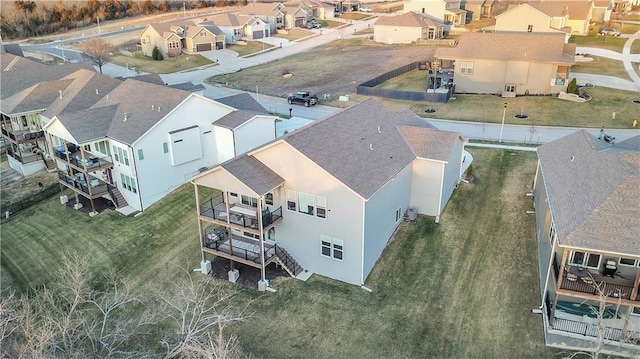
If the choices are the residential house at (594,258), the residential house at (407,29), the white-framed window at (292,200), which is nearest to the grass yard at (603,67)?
the residential house at (407,29)

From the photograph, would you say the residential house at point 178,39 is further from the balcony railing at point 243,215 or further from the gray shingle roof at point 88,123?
the balcony railing at point 243,215

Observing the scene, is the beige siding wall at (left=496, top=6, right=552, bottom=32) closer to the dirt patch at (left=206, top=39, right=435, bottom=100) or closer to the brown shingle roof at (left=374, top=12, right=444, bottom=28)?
the dirt patch at (left=206, top=39, right=435, bottom=100)

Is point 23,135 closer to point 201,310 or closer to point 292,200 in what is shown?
point 292,200

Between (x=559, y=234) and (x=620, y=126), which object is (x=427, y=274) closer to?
(x=559, y=234)

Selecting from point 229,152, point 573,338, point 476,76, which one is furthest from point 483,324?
point 476,76

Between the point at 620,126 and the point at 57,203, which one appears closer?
the point at 57,203

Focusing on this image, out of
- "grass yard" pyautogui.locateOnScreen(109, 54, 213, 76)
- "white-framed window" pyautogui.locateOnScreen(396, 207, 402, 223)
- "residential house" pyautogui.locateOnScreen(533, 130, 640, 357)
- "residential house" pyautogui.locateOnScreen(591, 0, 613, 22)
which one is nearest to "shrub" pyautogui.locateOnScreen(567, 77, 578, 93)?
"residential house" pyautogui.locateOnScreen(533, 130, 640, 357)
